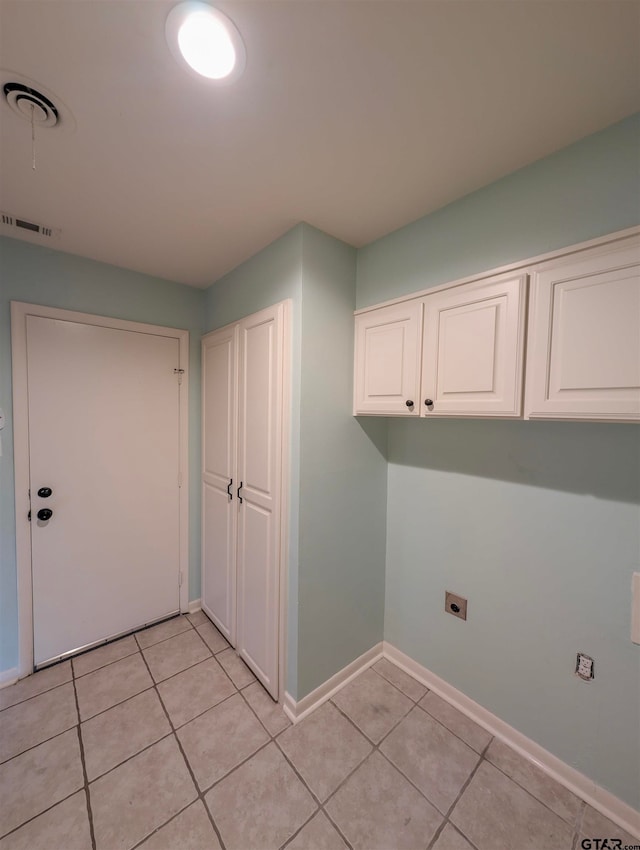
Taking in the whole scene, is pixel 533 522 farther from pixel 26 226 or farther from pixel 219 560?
pixel 26 226

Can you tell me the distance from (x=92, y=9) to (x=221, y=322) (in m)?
1.50

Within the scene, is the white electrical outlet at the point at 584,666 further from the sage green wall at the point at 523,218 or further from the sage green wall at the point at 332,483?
the sage green wall at the point at 523,218

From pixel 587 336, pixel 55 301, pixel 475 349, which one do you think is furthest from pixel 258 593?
pixel 55 301

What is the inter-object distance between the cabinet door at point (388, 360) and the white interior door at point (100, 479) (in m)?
1.42

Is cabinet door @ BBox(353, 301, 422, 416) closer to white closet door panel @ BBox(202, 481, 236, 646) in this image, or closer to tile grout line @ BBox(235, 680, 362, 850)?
white closet door panel @ BBox(202, 481, 236, 646)

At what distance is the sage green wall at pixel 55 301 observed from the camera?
1.75m

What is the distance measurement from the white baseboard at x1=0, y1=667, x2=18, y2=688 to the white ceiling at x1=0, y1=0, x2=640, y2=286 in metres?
2.45

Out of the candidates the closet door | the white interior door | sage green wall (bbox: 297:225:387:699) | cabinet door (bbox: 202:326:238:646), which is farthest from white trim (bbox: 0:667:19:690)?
sage green wall (bbox: 297:225:387:699)

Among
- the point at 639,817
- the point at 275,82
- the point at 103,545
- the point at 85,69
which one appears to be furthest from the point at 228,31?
the point at 639,817

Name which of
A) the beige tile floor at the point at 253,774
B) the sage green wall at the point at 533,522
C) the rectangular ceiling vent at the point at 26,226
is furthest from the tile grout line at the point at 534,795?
the rectangular ceiling vent at the point at 26,226

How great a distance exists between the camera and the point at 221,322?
222 cm

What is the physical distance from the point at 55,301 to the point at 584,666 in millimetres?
3200

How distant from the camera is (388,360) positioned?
1.61 m

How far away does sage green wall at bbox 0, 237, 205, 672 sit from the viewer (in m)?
1.75
